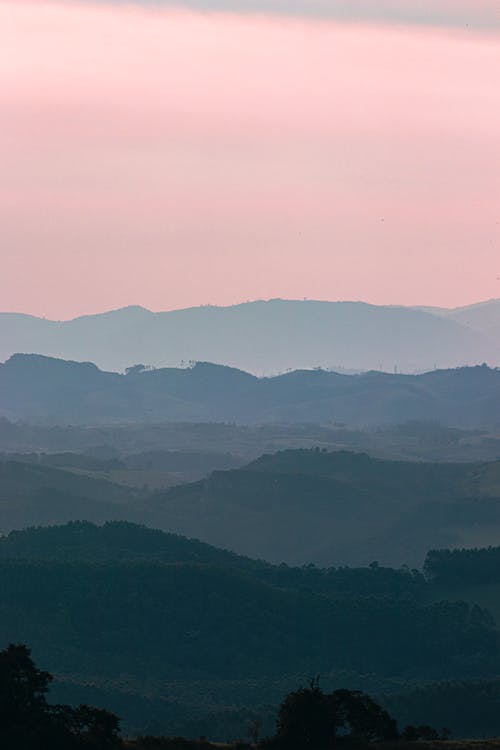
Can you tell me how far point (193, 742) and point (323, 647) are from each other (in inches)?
3975

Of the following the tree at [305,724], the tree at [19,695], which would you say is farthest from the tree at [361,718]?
the tree at [19,695]

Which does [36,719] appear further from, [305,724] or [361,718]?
[361,718]

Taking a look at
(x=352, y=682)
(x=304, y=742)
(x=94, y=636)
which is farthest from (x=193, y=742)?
(x=94, y=636)

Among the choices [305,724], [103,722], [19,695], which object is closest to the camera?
[103,722]

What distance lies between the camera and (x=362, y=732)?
3691 inches

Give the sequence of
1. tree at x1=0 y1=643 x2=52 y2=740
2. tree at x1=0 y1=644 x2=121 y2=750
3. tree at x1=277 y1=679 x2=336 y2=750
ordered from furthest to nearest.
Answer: tree at x1=277 y1=679 x2=336 y2=750
tree at x1=0 y1=643 x2=52 y2=740
tree at x1=0 y1=644 x2=121 y2=750

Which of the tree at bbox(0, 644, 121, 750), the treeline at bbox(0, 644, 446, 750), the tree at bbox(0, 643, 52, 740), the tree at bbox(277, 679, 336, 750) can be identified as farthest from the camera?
the tree at bbox(277, 679, 336, 750)

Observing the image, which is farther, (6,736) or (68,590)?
(68,590)

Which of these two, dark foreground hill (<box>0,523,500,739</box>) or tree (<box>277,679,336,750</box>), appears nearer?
tree (<box>277,679,336,750</box>)

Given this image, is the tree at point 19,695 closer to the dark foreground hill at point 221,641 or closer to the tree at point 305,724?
the tree at point 305,724

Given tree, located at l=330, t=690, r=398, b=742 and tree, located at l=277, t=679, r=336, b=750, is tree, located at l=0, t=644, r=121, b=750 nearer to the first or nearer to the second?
tree, located at l=277, t=679, r=336, b=750

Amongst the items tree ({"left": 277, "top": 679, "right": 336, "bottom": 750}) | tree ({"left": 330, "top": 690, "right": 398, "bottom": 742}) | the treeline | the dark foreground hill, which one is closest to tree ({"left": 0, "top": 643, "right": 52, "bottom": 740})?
the treeline

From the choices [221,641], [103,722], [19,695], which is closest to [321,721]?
[103,722]

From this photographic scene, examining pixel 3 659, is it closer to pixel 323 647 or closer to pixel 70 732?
pixel 70 732
